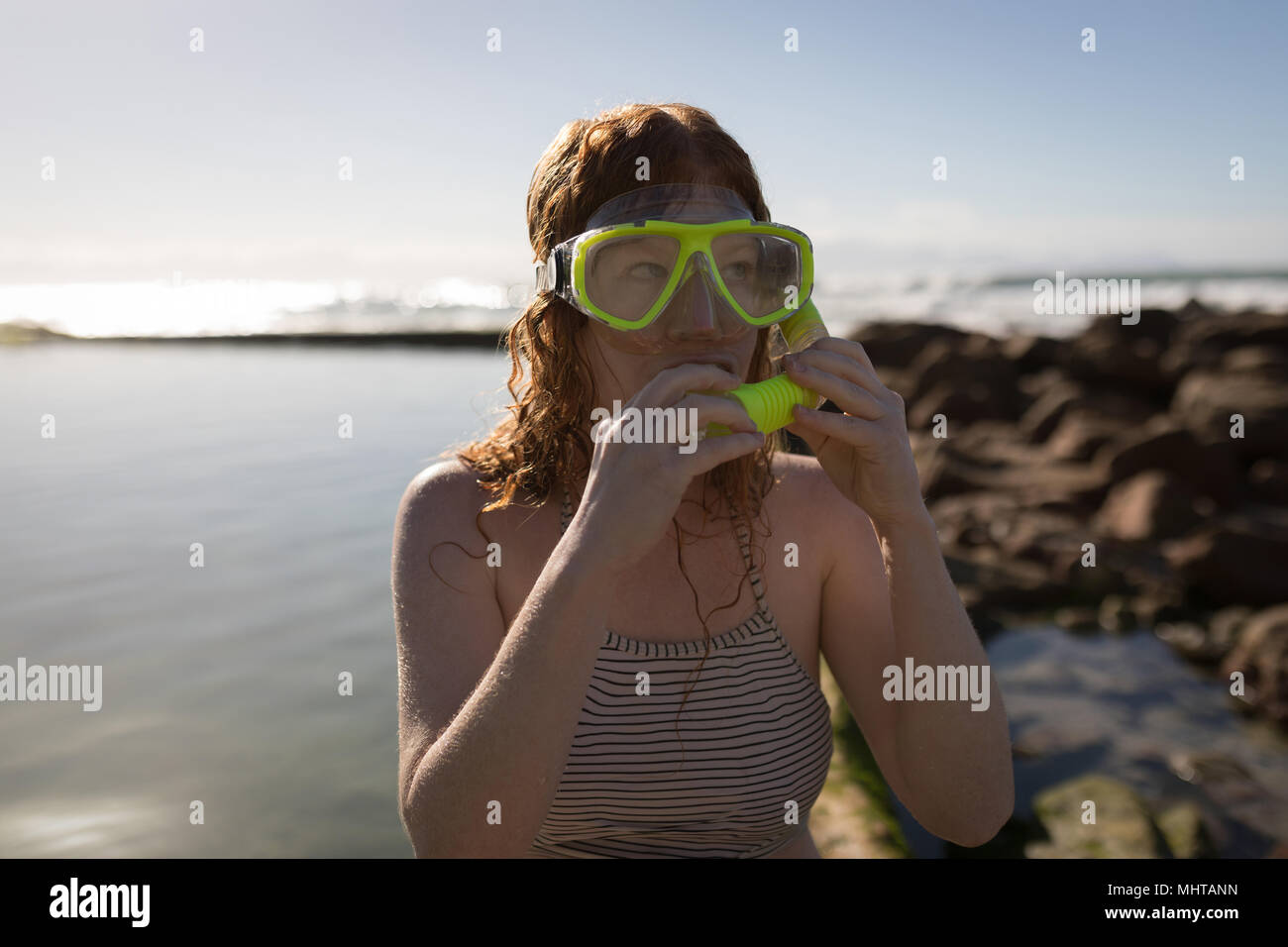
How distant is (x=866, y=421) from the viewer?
195 centimetres

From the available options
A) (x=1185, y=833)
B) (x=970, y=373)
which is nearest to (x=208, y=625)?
(x=1185, y=833)

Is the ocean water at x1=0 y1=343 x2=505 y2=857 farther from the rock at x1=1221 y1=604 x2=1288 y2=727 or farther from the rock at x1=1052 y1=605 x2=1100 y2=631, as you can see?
the rock at x1=1221 y1=604 x2=1288 y2=727

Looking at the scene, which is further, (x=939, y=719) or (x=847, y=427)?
(x=939, y=719)

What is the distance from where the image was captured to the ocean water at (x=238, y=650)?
368 cm

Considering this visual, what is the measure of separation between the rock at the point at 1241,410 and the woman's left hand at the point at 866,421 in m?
8.86

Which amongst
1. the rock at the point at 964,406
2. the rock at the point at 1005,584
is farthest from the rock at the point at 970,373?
the rock at the point at 1005,584

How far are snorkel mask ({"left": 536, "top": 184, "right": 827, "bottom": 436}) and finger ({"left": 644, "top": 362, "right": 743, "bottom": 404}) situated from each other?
0.25 m

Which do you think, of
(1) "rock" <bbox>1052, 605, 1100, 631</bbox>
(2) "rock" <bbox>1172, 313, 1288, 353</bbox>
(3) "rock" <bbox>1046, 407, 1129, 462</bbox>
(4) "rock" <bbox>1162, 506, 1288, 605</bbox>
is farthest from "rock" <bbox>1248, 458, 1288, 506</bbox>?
(2) "rock" <bbox>1172, 313, 1288, 353</bbox>

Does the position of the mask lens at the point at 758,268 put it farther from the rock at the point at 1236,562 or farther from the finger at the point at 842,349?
the rock at the point at 1236,562

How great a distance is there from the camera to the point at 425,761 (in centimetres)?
179

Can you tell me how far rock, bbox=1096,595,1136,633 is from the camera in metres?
6.77

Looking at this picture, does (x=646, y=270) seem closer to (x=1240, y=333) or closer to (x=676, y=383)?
Answer: (x=676, y=383)

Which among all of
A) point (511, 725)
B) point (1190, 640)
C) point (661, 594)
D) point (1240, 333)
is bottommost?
point (1190, 640)

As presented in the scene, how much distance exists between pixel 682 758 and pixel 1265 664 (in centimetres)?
529
